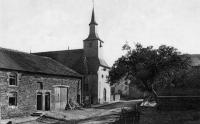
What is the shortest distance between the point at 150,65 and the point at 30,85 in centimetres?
1494

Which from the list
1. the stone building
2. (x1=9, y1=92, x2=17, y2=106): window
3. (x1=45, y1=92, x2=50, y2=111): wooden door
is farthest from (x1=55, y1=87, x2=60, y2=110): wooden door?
(x1=9, y1=92, x2=17, y2=106): window

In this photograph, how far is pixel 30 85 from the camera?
3341cm

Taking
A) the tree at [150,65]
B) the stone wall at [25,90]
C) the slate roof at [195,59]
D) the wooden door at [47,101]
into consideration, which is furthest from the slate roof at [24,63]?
the slate roof at [195,59]

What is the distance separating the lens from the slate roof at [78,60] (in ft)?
168

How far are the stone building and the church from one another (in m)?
8.69

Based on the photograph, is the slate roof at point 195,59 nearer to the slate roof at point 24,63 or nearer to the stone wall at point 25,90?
the slate roof at point 24,63

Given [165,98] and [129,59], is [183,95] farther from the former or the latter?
[129,59]

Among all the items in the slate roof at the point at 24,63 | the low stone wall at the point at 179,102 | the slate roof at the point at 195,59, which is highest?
the slate roof at the point at 195,59

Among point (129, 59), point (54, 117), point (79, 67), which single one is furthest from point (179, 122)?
point (79, 67)

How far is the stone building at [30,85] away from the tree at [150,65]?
25.7 ft

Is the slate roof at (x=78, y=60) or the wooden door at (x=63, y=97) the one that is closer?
the wooden door at (x=63, y=97)

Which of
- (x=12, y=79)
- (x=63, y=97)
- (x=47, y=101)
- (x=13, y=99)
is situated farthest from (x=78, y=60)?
(x=13, y=99)

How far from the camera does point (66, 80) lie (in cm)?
4009

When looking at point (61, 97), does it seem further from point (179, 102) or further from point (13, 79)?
point (179, 102)
